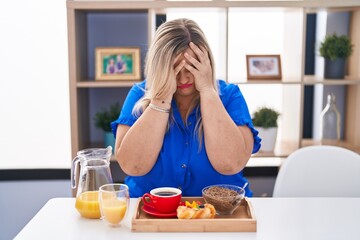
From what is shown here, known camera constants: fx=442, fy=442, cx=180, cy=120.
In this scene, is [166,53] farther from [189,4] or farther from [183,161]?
[189,4]

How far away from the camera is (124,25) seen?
8.85ft

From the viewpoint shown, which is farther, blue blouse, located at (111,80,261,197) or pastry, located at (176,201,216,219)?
blue blouse, located at (111,80,261,197)

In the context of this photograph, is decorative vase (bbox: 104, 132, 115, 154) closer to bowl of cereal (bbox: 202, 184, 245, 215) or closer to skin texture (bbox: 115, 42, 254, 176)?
skin texture (bbox: 115, 42, 254, 176)

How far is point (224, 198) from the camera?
137 cm

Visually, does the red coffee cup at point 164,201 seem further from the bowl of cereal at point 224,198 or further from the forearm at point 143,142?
the forearm at point 143,142

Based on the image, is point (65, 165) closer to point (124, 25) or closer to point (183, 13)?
point (124, 25)

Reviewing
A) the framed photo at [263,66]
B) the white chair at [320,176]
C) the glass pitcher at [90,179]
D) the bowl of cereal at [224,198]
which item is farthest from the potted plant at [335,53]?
the glass pitcher at [90,179]

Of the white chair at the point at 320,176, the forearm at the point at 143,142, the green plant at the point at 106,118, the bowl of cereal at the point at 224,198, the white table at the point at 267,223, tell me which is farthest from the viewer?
the green plant at the point at 106,118

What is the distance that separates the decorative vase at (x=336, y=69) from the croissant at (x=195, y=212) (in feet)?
5.08

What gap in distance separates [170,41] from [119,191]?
616mm

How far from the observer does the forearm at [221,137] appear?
1.61 m

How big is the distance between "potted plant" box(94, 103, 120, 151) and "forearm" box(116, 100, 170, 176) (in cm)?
94

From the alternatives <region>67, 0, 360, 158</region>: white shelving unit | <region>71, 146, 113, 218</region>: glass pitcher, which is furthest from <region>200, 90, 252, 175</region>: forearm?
<region>67, 0, 360, 158</region>: white shelving unit

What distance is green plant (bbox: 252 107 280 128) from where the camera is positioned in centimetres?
255
